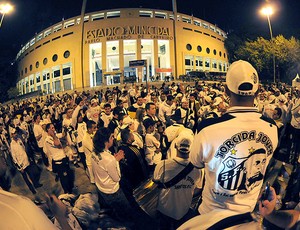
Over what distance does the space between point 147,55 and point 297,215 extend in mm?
24953

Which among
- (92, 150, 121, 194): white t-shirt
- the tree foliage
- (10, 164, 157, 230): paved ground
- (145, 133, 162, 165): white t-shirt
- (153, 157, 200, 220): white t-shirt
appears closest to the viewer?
(153, 157, 200, 220): white t-shirt

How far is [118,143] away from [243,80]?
12.3ft

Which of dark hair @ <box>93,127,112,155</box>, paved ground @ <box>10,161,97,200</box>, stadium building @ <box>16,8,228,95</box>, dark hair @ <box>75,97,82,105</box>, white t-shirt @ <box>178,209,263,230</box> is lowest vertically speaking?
paved ground @ <box>10,161,97,200</box>

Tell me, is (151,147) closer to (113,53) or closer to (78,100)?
(78,100)

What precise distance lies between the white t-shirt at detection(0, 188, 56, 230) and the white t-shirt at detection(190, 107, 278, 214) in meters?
1.16

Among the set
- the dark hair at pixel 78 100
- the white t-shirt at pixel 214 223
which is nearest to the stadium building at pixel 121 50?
the dark hair at pixel 78 100

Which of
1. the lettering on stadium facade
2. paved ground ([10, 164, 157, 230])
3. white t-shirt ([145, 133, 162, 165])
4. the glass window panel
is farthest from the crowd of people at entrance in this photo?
the lettering on stadium facade

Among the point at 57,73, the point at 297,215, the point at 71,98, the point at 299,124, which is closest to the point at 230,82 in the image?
the point at 297,215

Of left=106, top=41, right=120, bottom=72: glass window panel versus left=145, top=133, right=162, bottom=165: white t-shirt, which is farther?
left=106, top=41, right=120, bottom=72: glass window panel

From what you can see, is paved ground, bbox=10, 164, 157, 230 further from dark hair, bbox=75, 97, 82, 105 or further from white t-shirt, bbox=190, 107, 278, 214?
white t-shirt, bbox=190, 107, 278, 214

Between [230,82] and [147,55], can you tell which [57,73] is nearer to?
[230,82]

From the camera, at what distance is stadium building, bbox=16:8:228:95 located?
8.30 metres

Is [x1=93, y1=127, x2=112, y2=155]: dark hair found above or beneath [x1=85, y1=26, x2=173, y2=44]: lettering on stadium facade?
beneath

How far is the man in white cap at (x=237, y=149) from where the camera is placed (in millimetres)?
1860
